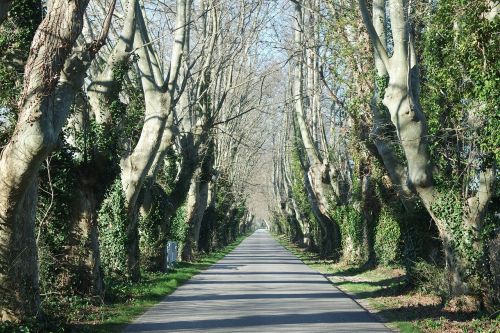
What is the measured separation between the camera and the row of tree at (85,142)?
8.95 meters

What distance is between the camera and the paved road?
12.6 metres

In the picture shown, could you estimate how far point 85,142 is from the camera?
49.5 feet

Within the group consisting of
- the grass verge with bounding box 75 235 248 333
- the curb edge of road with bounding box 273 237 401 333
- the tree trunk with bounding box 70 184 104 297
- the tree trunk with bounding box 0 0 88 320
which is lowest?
the curb edge of road with bounding box 273 237 401 333

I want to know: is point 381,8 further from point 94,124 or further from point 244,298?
point 244,298

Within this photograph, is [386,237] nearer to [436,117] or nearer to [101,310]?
[436,117]

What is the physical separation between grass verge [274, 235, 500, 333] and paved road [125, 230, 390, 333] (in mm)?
444

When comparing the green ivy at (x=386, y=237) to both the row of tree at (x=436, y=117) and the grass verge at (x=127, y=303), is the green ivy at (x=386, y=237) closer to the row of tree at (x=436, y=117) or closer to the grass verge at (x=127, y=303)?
the row of tree at (x=436, y=117)

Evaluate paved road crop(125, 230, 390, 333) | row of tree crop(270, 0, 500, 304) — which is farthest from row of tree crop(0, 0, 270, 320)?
row of tree crop(270, 0, 500, 304)

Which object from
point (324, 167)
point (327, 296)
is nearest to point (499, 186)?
point (327, 296)

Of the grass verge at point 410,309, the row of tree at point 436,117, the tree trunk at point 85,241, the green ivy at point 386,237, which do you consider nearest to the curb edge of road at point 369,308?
the grass verge at point 410,309

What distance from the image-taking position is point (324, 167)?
33.9 m

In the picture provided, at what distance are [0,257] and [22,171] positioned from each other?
1.51 meters

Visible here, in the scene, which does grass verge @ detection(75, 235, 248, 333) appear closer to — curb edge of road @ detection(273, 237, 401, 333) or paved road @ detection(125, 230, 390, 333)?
paved road @ detection(125, 230, 390, 333)

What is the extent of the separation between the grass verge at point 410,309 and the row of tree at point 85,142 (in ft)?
19.9
